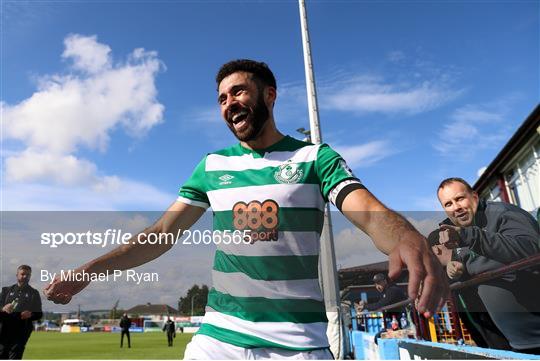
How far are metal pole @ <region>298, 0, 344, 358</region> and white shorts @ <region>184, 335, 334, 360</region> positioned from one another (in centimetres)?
504

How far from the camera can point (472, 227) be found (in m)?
2.70

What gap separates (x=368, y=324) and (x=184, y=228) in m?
10.8

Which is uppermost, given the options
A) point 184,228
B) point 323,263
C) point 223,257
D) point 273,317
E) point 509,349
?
point 323,263

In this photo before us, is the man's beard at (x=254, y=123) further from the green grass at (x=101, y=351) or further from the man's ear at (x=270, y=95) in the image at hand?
the green grass at (x=101, y=351)

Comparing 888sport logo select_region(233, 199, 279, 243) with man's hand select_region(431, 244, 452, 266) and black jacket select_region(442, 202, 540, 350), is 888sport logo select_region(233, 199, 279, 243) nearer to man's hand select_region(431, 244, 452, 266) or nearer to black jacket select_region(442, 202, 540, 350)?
man's hand select_region(431, 244, 452, 266)

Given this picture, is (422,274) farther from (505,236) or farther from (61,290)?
(505,236)

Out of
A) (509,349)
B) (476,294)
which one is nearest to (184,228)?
(476,294)

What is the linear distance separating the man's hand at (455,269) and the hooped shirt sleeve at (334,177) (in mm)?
1350

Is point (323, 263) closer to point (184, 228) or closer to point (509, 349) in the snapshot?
point (509, 349)

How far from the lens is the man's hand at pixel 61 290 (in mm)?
1917

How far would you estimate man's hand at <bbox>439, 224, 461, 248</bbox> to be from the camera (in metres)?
2.55

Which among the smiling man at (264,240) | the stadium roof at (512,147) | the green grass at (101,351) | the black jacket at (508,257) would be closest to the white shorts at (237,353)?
the smiling man at (264,240)

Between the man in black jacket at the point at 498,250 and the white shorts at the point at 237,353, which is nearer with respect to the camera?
the white shorts at the point at 237,353

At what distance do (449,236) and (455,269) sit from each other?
0.33m
